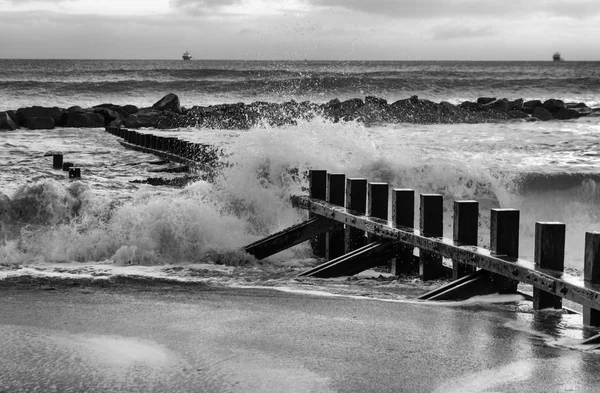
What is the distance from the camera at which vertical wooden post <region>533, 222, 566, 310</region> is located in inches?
212

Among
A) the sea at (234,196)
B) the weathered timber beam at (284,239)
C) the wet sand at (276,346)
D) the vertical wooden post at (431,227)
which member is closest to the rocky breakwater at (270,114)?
the sea at (234,196)

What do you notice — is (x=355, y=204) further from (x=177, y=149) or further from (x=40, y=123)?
(x=40, y=123)

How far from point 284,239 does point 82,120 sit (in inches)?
801

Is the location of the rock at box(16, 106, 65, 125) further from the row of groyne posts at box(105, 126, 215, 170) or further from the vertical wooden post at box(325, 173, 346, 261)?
the vertical wooden post at box(325, 173, 346, 261)

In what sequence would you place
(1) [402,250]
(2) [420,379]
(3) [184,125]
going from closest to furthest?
(2) [420,379] < (1) [402,250] < (3) [184,125]

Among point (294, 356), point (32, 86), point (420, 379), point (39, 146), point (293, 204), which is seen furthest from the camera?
point (32, 86)

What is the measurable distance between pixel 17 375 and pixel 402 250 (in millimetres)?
3646

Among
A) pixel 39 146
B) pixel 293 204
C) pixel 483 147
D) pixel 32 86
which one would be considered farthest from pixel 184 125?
pixel 32 86

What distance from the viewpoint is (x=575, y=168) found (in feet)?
54.1

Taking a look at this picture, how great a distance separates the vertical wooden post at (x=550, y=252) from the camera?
212 inches

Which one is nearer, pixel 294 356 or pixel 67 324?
pixel 294 356

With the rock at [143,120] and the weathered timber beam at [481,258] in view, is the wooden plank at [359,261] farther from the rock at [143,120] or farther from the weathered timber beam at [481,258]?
the rock at [143,120]

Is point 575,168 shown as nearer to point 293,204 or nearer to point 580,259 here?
point 580,259

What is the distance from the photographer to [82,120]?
1054 inches
